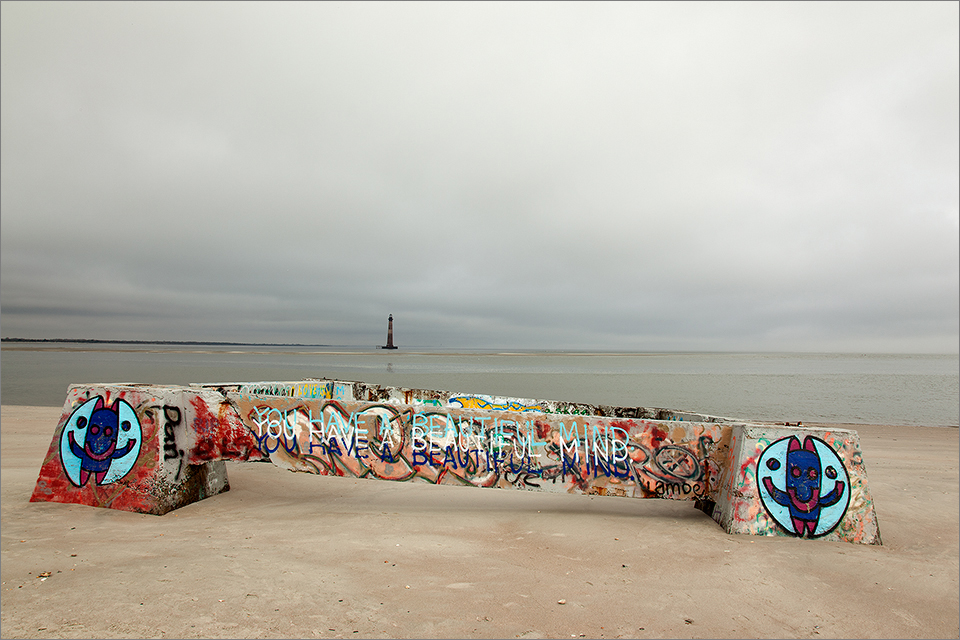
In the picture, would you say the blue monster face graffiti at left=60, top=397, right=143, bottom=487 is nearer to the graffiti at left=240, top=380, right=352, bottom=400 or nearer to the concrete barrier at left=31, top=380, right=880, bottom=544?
the concrete barrier at left=31, top=380, right=880, bottom=544

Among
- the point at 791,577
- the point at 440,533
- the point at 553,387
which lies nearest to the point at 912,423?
the point at 553,387

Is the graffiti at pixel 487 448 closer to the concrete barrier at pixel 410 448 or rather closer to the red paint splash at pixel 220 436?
the concrete barrier at pixel 410 448

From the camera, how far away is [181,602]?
3.26 meters

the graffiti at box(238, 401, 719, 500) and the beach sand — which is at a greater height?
the graffiti at box(238, 401, 719, 500)

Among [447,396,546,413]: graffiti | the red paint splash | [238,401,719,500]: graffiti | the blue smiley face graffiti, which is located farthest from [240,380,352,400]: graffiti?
the blue smiley face graffiti

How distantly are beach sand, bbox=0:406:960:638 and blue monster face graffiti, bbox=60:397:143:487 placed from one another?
44 centimetres

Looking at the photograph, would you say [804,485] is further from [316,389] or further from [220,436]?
[316,389]

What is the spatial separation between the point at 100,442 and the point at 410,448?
350 centimetres

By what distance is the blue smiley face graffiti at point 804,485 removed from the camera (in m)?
5.07

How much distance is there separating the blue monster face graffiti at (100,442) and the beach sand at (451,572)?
44 cm

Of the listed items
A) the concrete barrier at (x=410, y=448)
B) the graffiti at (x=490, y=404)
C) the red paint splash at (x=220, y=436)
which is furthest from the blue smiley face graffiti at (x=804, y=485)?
the red paint splash at (x=220, y=436)

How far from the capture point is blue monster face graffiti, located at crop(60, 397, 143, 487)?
18.4ft

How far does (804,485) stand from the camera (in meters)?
5.13

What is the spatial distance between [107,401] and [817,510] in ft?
25.4
